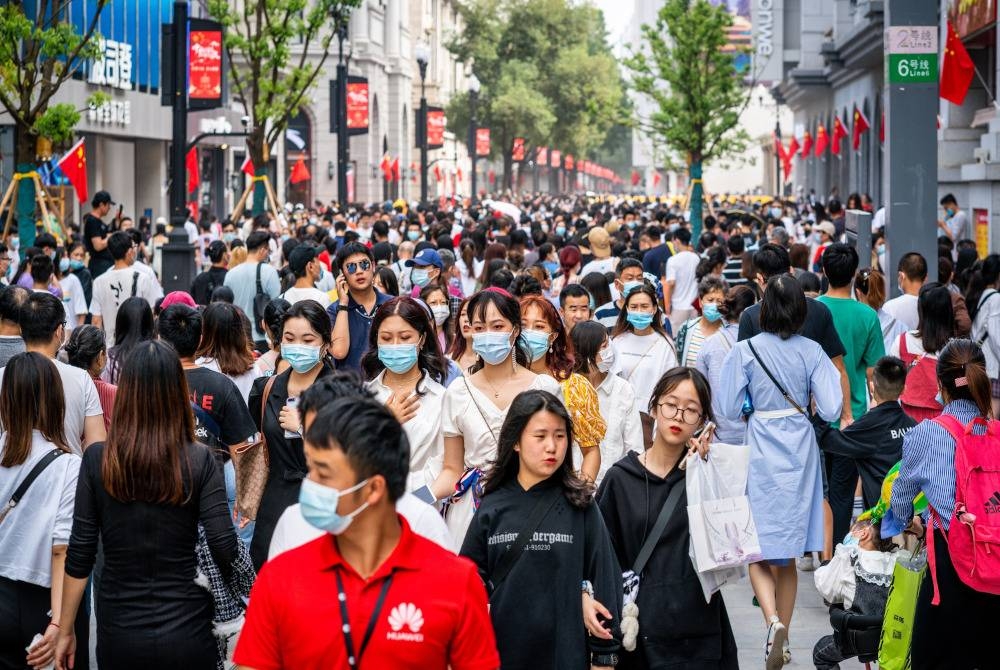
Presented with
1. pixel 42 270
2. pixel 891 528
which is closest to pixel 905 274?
pixel 891 528

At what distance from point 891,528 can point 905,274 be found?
5.14 meters

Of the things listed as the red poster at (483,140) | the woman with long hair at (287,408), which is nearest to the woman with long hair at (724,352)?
the woman with long hair at (287,408)

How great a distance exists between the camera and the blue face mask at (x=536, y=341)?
7.43m

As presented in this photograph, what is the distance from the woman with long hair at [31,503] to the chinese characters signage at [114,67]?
29133mm

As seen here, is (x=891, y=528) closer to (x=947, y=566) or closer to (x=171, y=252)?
(x=947, y=566)

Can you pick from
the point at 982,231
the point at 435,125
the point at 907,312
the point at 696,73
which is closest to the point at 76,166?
the point at 982,231

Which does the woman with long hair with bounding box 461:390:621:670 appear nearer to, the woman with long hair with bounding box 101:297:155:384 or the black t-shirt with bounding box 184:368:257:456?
the black t-shirt with bounding box 184:368:257:456

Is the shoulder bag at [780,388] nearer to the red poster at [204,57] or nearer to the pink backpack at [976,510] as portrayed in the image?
the pink backpack at [976,510]

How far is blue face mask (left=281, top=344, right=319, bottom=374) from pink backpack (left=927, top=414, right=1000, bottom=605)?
111 inches

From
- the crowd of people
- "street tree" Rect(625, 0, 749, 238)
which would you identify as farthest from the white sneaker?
"street tree" Rect(625, 0, 749, 238)

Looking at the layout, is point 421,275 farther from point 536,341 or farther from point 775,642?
point 775,642

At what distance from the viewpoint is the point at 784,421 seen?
8047 millimetres

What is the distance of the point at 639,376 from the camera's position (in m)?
9.59

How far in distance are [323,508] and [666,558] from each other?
7.57ft
